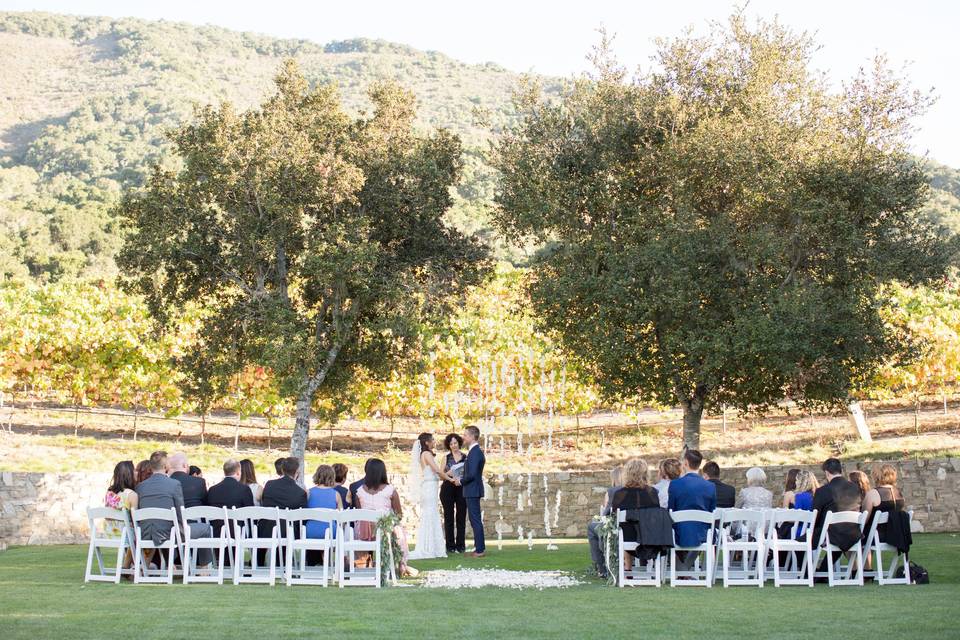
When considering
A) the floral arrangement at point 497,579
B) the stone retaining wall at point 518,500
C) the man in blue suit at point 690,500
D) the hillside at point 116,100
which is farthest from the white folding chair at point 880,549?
the hillside at point 116,100

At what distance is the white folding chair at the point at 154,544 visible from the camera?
10.1m

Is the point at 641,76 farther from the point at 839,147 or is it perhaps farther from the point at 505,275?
the point at 505,275

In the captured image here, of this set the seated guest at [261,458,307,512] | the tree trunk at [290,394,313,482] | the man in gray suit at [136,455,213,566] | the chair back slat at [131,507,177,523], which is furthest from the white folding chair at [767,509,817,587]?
the tree trunk at [290,394,313,482]

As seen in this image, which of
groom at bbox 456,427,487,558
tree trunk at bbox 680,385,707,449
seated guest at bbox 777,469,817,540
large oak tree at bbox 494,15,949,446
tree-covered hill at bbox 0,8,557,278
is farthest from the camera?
tree-covered hill at bbox 0,8,557,278

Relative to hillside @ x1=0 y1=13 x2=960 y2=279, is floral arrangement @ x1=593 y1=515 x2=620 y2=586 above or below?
below

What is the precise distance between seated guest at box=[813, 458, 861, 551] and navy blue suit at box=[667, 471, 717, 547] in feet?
3.32

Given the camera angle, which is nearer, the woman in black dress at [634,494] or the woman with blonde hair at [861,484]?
the woman in black dress at [634,494]

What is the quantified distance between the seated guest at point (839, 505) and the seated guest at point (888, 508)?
0.51 ft

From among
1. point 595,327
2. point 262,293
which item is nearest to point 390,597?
point 595,327

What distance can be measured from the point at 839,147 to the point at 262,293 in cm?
1065

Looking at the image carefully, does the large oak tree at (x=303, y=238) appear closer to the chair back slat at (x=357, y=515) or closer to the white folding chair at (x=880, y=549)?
the chair back slat at (x=357, y=515)

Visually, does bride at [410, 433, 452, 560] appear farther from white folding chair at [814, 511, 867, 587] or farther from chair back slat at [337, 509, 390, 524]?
white folding chair at [814, 511, 867, 587]

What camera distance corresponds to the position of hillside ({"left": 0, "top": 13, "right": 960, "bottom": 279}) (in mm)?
62219

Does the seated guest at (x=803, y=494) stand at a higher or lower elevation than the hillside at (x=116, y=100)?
lower
